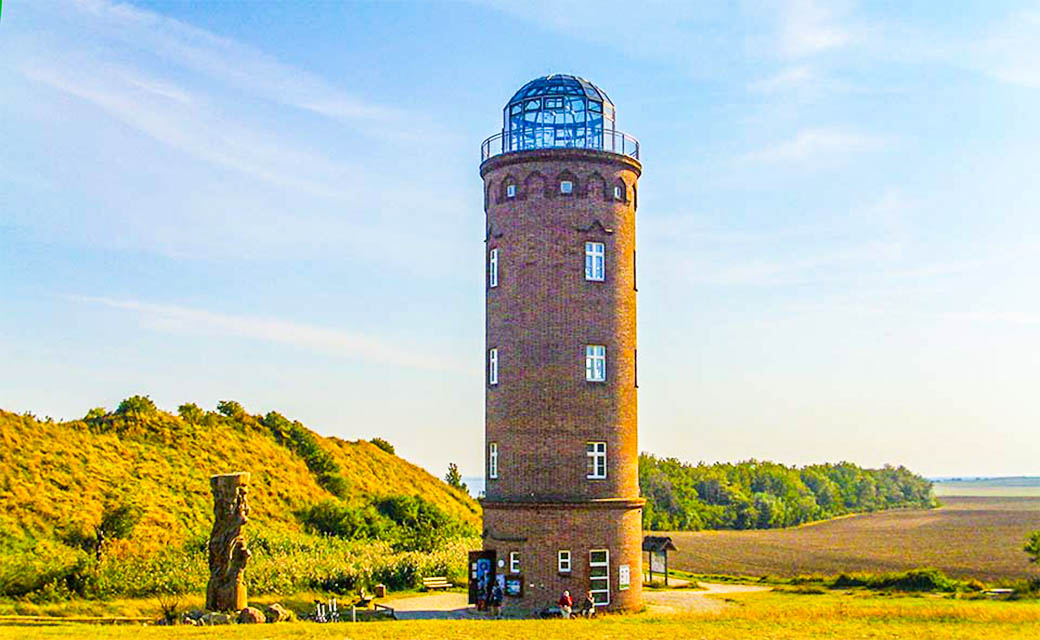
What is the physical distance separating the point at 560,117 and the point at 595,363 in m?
8.46

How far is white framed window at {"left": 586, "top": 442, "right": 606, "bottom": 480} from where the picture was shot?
3189 cm

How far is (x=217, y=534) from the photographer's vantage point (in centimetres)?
2778

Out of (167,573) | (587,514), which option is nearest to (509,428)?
(587,514)

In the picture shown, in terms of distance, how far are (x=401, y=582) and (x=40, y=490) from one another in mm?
15471

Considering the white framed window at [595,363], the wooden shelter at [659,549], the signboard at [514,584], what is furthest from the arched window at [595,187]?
the wooden shelter at [659,549]

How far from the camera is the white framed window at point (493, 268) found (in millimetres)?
33719

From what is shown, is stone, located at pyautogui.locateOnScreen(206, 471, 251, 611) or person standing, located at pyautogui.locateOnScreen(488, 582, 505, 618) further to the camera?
person standing, located at pyautogui.locateOnScreen(488, 582, 505, 618)

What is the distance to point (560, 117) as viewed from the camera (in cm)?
3441

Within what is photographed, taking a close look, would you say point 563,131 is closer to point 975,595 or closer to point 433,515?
point 975,595

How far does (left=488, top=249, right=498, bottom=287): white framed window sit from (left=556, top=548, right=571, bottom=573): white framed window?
8.81 m

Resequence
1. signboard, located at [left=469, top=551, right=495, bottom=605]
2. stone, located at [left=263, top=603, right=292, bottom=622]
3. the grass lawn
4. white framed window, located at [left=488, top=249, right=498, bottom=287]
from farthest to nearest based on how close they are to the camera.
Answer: white framed window, located at [left=488, top=249, right=498, bottom=287]
signboard, located at [left=469, top=551, right=495, bottom=605]
stone, located at [left=263, top=603, right=292, bottom=622]
the grass lawn

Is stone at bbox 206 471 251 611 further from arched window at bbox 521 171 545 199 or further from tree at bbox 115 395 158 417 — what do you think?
tree at bbox 115 395 158 417

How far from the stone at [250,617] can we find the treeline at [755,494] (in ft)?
198

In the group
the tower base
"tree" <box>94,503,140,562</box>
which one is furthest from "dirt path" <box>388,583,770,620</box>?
"tree" <box>94,503,140,562</box>
